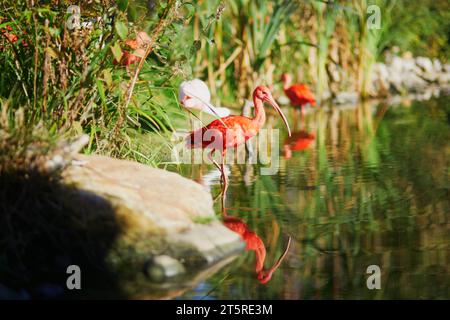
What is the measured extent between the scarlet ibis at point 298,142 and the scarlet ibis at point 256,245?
272 centimetres

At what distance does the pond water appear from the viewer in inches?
162

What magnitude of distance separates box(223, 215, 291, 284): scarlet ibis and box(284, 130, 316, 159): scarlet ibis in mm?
2723

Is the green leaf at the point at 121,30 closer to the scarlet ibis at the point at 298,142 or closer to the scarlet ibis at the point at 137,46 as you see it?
the scarlet ibis at the point at 137,46

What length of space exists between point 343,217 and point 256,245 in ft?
2.68

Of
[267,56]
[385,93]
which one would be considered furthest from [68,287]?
[385,93]

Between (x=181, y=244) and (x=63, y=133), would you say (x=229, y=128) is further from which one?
(x=181, y=244)

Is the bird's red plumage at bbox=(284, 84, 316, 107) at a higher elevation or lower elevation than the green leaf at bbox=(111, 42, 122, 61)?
higher

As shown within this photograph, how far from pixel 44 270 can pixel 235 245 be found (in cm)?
98

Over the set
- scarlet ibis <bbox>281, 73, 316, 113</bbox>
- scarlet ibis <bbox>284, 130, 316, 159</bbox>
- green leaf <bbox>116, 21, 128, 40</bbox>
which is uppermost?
scarlet ibis <bbox>281, 73, 316, 113</bbox>

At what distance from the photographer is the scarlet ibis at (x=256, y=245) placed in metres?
4.31

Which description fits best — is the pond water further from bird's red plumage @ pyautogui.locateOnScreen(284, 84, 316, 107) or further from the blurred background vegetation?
bird's red plumage @ pyautogui.locateOnScreen(284, 84, 316, 107)

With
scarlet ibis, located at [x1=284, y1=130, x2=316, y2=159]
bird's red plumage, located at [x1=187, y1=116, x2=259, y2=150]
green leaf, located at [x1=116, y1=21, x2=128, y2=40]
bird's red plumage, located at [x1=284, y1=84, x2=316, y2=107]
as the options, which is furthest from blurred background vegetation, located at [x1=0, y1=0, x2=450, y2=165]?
bird's red plumage, located at [x1=284, y1=84, x2=316, y2=107]

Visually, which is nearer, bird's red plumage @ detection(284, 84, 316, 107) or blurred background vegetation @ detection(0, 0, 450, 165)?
blurred background vegetation @ detection(0, 0, 450, 165)

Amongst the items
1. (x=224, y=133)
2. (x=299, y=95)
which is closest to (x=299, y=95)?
(x=299, y=95)
